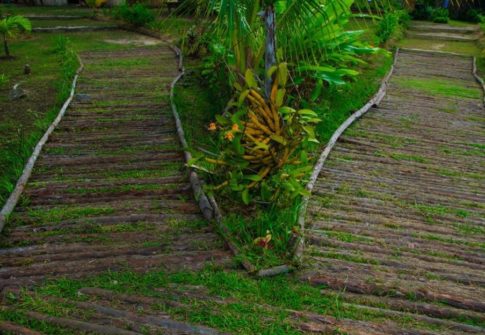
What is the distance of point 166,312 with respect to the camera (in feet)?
10.7

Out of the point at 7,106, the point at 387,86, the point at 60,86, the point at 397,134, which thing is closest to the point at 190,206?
the point at 397,134

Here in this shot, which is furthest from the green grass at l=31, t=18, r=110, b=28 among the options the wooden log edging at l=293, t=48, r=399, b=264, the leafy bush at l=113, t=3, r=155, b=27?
the wooden log edging at l=293, t=48, r=399, b=264

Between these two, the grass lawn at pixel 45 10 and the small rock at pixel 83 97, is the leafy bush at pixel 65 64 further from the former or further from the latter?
the grass lawn at pixel 45 10

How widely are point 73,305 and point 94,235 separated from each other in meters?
0.97

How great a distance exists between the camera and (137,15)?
14.3 m

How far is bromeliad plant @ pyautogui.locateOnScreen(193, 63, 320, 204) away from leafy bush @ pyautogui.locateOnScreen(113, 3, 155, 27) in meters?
10.7

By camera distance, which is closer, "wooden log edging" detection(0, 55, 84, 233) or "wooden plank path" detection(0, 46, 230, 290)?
"wooden plank path" detection(0, 46, 230, 290)

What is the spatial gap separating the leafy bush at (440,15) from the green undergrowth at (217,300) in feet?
51.6

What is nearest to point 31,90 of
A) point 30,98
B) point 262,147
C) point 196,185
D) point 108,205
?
point 30,98

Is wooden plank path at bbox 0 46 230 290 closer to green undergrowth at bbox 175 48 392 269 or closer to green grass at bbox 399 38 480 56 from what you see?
green undergrowth at bbox 175 48 392 269

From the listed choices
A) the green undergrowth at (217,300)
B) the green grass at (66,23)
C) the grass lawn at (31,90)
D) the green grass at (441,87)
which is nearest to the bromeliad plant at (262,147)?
the green undergrowth at (217,300)

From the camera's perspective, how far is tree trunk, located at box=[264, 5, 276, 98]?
4.50 meters

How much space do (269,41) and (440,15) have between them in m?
14.5

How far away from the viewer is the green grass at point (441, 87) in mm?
9535
